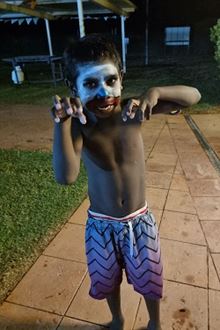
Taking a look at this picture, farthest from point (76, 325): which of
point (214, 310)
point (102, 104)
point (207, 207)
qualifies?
point (207, 207)

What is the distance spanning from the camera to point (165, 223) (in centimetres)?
264

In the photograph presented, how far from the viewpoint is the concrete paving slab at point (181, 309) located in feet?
Answer: 5.85

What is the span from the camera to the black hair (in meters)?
1.09

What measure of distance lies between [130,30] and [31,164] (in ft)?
41.6

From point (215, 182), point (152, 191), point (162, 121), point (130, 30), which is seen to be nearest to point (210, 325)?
point (152, 191)

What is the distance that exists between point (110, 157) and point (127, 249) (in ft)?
1.49

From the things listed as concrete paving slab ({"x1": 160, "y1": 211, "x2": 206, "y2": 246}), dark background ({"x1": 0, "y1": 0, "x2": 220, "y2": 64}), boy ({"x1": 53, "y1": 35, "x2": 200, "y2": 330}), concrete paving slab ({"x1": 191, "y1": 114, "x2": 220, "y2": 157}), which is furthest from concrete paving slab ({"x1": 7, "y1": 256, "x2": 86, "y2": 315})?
dark background ({"x1": 0, "y1": 0, "x2": 220, "y2": 64})

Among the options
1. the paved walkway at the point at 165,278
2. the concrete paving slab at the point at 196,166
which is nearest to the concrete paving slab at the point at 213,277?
the paved walkway at the point at 165,278

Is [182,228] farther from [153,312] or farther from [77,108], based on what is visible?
[77,108]

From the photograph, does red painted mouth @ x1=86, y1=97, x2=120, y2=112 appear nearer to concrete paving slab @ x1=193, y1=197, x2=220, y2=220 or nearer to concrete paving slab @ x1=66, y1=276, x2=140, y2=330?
concrete paving slab @ x1=66, y1=276, x2=140, y2=330

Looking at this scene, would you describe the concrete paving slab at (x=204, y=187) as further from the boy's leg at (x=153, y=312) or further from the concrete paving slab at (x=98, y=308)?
the boy's leg at (x=153, y=312)

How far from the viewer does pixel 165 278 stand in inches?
82.2

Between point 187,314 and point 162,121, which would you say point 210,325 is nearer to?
point 187,314

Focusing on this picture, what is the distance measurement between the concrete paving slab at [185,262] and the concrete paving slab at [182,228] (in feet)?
0.21
